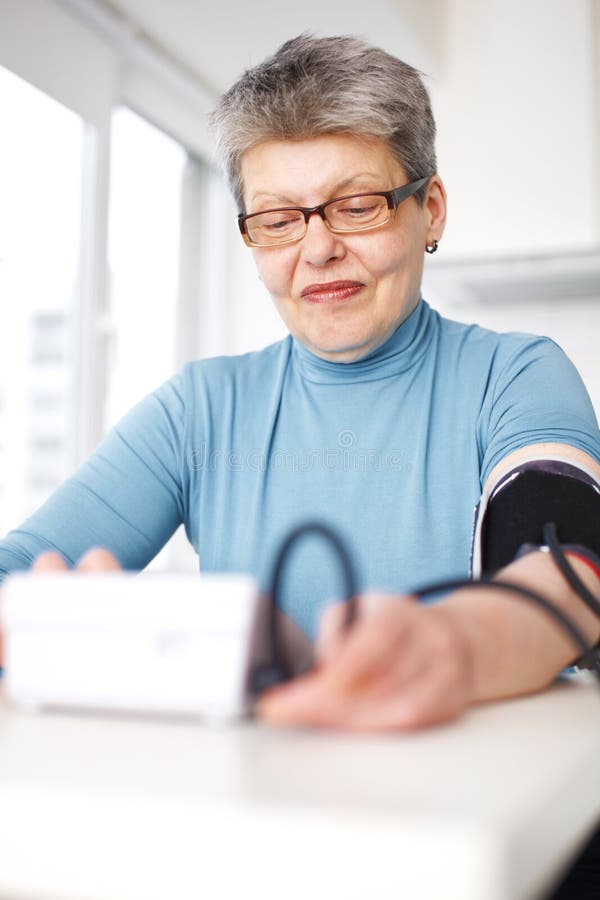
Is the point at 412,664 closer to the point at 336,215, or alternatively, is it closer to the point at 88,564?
the point at 88,564

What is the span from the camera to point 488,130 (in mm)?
2766

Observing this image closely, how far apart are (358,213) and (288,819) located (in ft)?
3.25

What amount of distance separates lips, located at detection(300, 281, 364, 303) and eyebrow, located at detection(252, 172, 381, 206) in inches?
4.2

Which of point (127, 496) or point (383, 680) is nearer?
point (383, 680)

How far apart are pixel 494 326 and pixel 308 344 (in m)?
Answer: 1.98

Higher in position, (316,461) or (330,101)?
(330,101)

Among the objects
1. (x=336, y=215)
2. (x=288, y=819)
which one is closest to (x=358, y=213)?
(x=336, y=215)

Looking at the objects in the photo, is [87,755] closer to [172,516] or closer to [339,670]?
[339,670]

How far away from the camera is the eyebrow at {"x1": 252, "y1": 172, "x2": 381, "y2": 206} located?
3.91 ft

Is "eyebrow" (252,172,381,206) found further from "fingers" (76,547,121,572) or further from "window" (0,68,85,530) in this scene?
"window" (0,68,85,530)

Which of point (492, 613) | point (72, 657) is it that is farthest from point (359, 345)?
point (72, 657)

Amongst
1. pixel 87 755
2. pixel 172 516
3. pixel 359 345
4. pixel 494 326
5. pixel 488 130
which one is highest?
pixel 488 130

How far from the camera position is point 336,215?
1.22 meters

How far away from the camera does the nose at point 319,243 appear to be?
1207 mm
